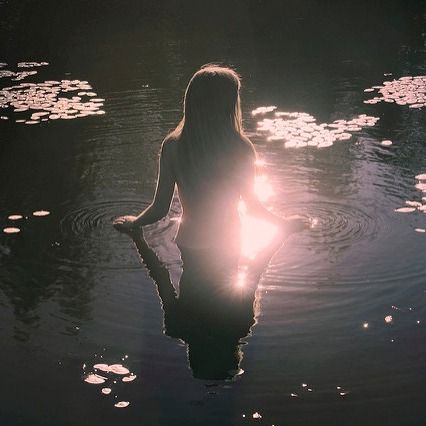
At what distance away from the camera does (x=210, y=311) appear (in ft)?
18.0

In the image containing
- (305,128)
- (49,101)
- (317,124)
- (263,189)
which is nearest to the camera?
(263,189)

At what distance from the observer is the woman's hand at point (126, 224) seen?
688 centimetres

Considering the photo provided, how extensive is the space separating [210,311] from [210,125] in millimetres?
1493

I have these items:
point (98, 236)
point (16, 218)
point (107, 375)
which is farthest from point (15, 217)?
point (107, 375)

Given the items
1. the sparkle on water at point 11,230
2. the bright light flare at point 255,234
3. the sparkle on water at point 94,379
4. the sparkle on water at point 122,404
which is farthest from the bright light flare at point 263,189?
the sparkle on water at point 122,404

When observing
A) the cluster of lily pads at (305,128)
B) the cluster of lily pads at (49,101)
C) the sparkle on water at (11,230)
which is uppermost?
the sparkle on water at (11,230)

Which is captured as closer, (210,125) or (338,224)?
(210,125)

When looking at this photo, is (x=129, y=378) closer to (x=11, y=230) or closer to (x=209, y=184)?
(x=209, y=184)

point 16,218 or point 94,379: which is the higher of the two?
point 94,379

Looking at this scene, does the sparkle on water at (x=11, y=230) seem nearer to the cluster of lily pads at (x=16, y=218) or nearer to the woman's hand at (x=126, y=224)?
the cluster of lily pads at (x=16, y=218)

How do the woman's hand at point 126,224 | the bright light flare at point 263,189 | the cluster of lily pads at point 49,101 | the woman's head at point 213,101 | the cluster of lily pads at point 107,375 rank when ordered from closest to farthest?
the cluster of lily pads at point 107,375
the woman's head at point 213,101
the woman's hand at point 126,224
the bright light flare at point 263,189
the cluster of lily pads at point 49,101

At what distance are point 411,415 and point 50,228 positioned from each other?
4069mm

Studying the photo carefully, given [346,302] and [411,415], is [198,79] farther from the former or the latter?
[411,415]

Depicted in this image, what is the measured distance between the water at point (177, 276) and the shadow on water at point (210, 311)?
7 centimetres
